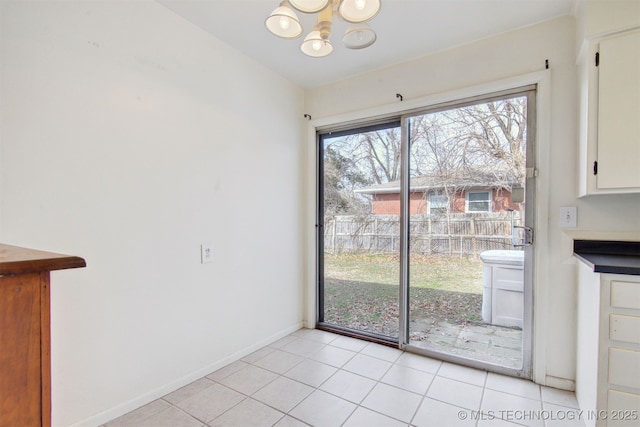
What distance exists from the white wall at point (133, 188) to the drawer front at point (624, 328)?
2237mm

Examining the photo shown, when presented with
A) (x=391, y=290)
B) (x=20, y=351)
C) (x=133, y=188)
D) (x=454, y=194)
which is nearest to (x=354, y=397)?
(x=391, y=290)

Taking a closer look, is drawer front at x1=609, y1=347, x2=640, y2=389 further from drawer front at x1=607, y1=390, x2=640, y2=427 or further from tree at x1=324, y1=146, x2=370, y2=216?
tree at x1=324, y1=146, x2=370, y2=216

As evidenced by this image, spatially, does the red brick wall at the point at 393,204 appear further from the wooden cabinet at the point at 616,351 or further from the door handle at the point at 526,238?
the wooden cabinet at the point at 616,351

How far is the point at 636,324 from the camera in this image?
1.30 m

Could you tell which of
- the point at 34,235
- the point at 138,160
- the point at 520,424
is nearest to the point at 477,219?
the point at 520,424

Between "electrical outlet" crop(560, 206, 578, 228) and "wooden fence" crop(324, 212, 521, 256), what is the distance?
25 centimetres

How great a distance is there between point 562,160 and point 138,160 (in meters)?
2.69

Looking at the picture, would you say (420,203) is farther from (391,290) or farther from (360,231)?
(391,290)

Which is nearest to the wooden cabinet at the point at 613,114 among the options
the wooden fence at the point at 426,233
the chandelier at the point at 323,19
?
the wooden fence at the point at 426,233

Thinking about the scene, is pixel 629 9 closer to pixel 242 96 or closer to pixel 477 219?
pixel 477 219

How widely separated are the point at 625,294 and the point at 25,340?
210cm

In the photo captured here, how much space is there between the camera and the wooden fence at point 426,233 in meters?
2.26

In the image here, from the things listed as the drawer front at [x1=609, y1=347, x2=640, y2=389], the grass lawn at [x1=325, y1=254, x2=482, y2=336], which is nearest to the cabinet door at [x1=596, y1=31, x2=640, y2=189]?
the drawer front at [x1=609, y1=347, x2=640, y2=389]

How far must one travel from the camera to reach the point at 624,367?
1329mm
